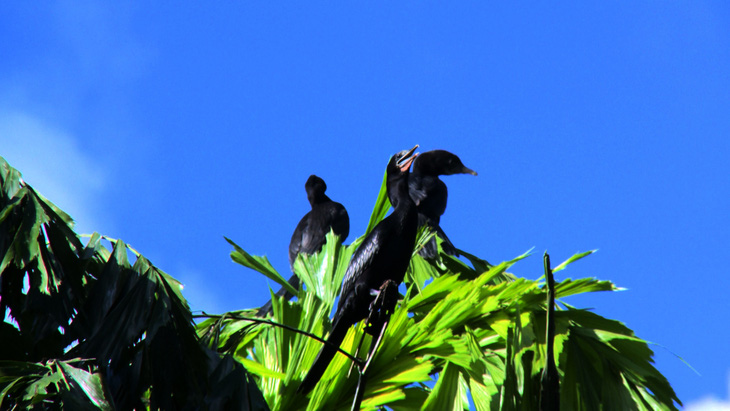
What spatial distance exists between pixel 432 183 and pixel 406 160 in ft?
10.1

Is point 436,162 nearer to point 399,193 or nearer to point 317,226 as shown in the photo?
point 317,226

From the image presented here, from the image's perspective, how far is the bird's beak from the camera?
16.2 feet

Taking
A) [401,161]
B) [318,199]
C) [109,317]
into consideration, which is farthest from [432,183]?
[109,317]

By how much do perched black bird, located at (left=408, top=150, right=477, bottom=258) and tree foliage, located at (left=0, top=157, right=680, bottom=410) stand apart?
6.63 feet

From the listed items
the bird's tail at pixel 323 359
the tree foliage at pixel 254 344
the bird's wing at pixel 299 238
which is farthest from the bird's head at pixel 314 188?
the bird's tail at pixel 323 359

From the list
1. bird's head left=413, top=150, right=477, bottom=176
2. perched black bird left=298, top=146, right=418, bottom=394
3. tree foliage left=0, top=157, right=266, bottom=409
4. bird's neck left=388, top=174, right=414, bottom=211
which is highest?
bird's head left=413, top=150, right=477, bottom=176

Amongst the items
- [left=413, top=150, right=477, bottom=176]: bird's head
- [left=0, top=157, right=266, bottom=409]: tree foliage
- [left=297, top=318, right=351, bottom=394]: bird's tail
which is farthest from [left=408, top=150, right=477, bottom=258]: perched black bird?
[left=0, top=157, right=266, bottom=409]: tree foliage

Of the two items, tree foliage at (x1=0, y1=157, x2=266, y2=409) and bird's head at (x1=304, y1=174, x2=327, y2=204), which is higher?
bird's head at (x1=304, y1=174, x2=327, y2=204)

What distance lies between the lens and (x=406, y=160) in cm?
501

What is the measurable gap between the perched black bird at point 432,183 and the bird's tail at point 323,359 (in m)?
2.46

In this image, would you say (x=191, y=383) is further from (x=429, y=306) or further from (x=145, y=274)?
(x=429, y=306)

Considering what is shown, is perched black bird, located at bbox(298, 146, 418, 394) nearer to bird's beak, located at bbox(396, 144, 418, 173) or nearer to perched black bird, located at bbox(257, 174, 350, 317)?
bird's beak, located at bbox(396, 144, 418, 173)

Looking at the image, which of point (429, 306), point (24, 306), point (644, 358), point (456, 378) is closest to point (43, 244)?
point (24, 306)

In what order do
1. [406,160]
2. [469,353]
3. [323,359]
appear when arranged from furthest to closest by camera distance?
[406,160] < [469,353] < [323,359]
